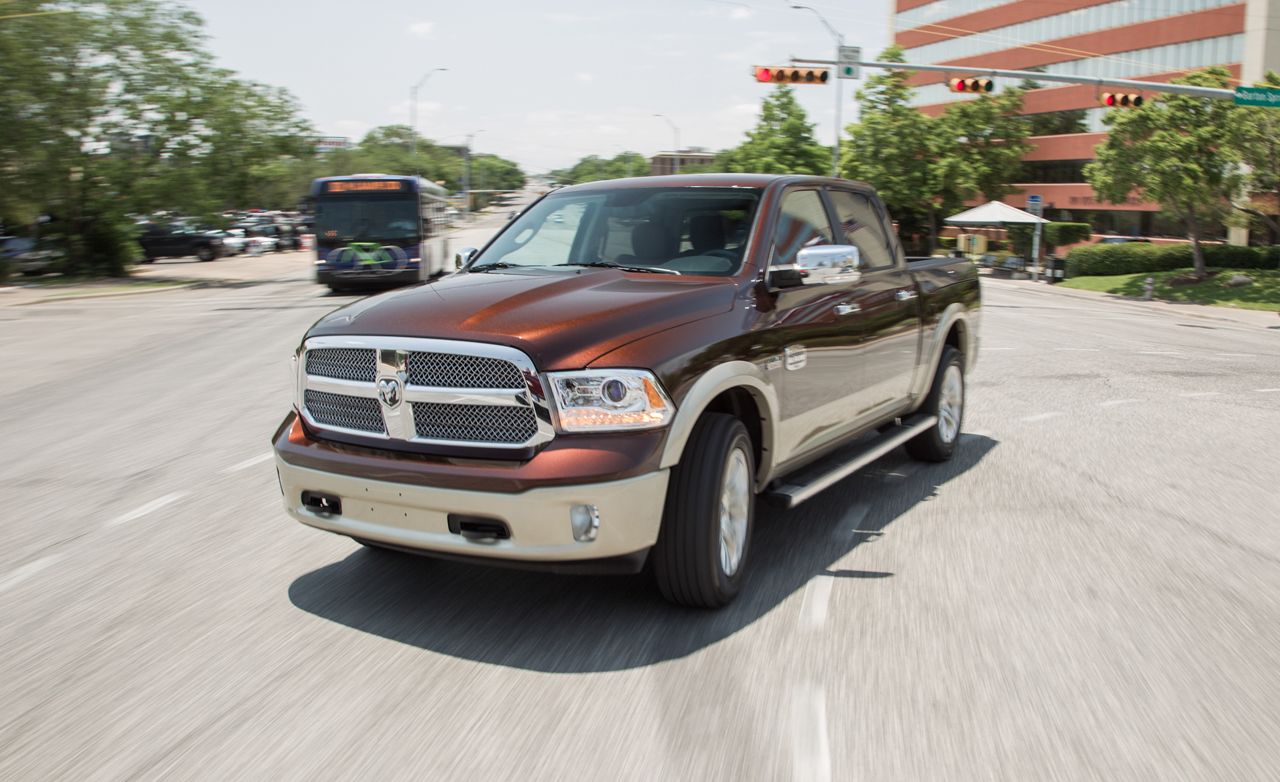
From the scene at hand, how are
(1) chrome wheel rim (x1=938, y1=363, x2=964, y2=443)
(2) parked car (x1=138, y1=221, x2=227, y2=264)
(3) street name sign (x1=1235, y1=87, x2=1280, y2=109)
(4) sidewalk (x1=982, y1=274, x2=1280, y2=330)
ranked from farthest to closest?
1. (2) parked car (x1=138, y1=221, x2=227, y2=264)
2. (4) sidewalk (x1=982, y1=274, x2=1280, y2=330)
3. (3) street name sign (x1=1235, y1=87, x2=1280, y2=109)
4. (1) chrome wheel rim (x1=938, y1=363, x2=964, y2=443)

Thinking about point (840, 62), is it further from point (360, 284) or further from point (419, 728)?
point (419, 728)

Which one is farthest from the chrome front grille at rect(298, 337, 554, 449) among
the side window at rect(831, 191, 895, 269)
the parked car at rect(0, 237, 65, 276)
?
the parked car at rect(0, 237, 65, 276)

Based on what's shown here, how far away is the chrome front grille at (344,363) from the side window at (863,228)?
294 cm

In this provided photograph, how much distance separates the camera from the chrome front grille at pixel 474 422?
4.21 m

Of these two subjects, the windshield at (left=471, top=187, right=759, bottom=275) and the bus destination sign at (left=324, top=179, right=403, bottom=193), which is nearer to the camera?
the windshield at (left=471, top=187, right=759, bottom=275)

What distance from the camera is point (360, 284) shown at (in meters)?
29.5

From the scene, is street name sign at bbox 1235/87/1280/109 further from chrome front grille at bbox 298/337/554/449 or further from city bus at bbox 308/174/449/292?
chrome front grille at bbox 298/337/554/449

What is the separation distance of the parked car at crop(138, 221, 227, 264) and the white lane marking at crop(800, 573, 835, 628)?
156 feet

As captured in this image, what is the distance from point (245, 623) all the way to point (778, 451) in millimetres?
2357

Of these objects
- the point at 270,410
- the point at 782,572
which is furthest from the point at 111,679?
the point at 270,410

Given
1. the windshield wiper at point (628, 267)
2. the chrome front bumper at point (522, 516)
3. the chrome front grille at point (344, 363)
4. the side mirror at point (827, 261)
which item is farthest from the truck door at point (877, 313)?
the chrome front grille at point (344, 363)

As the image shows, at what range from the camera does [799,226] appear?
5938 millimetres

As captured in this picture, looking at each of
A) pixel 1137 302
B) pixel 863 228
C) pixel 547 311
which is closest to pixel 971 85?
pixel 1137 302

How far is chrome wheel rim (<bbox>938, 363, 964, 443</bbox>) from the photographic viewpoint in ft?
25.1
